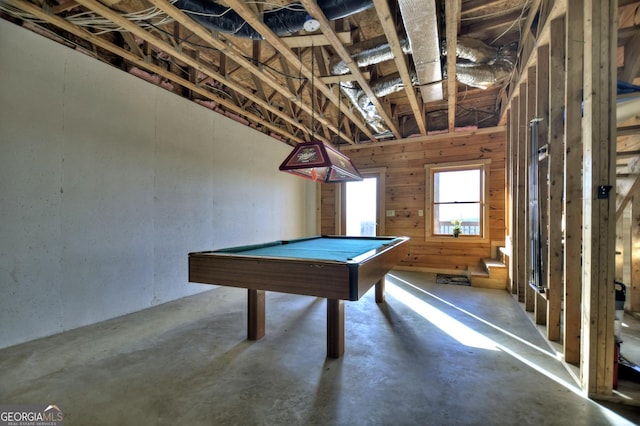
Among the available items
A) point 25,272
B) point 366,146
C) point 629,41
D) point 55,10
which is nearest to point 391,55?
point 629,41

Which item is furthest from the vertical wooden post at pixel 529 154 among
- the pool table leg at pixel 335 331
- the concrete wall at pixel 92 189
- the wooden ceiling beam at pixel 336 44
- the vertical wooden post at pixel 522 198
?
the concrete wall at pixel 92 189

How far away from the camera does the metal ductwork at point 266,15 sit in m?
2.19

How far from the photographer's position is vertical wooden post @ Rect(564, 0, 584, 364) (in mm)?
2059

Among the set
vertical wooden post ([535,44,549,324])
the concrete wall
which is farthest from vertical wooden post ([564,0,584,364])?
the concrete wall

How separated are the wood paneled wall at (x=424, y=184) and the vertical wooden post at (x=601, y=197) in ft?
12.2

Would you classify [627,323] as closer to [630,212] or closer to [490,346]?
[630,212]

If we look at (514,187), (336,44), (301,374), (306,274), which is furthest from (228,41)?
(514,187)

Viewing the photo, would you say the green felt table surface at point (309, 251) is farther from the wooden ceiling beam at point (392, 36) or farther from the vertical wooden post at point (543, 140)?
the wooden ceiling beam at point (392, 36)

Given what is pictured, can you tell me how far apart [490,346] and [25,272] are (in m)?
4.30

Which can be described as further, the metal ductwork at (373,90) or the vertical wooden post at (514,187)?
the vertical wooden post at (514,187)

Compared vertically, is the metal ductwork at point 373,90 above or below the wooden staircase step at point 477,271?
above

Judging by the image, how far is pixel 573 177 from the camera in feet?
6.82

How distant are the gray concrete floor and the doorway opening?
3.48m

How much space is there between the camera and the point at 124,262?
10.6 feet
